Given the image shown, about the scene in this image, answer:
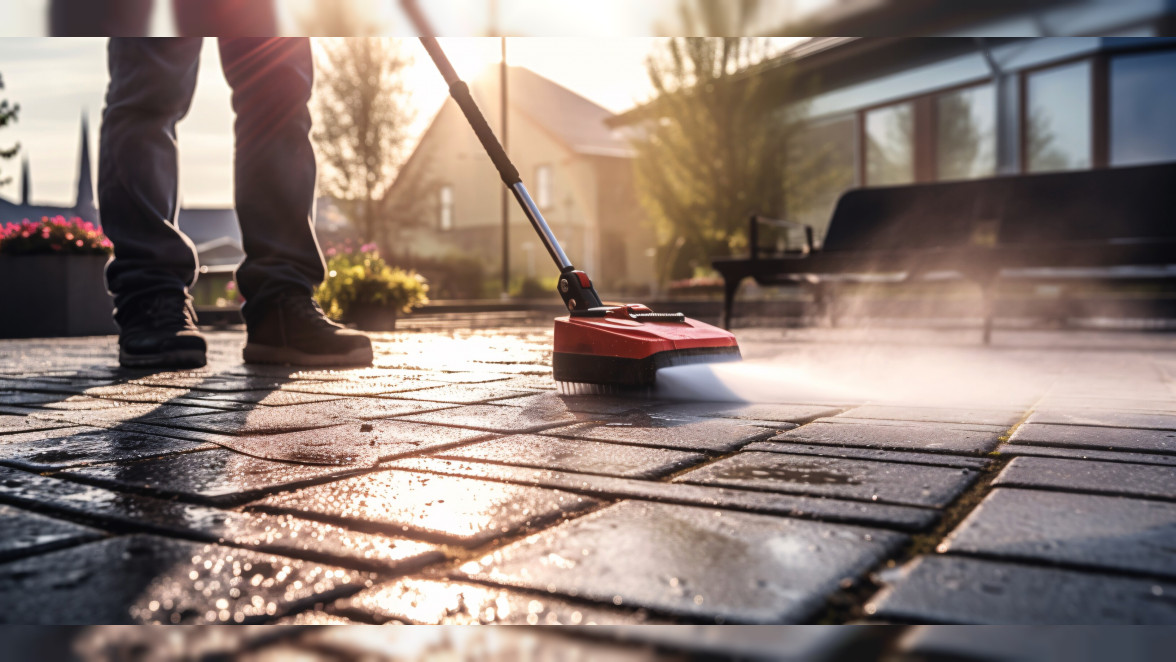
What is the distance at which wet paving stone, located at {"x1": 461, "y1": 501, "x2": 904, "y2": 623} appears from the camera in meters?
0.85

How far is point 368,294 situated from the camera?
7941 mm

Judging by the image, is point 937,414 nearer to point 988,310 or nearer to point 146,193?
point 146,193

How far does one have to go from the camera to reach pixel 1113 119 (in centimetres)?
1184

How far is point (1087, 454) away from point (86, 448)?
6.00 ft

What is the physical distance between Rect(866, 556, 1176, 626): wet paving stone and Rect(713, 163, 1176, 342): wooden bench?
4844 mm

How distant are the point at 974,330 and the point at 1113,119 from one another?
6.81 metres

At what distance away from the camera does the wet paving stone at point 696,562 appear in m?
0.85

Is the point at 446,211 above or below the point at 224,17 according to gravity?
above

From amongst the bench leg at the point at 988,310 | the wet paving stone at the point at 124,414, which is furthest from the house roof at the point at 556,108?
the wet paving stone at the point at 124,414

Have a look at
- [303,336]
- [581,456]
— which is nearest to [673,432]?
[581,456]

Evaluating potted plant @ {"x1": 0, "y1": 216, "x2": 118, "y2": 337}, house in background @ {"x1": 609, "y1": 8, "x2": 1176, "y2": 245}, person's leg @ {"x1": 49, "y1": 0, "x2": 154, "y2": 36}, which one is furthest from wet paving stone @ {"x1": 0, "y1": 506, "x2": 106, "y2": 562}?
house in background @ {"x1": 609, "y1": 8, "x2": 1176, "y2": 245}

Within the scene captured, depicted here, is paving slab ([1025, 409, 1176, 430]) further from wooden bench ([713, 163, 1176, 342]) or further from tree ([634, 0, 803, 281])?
tree ([634, 0, 803, 281])

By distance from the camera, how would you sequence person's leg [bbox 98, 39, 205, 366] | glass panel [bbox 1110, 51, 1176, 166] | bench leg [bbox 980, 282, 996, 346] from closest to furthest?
person's leg [bbox 98, 39, 205, 366], bench leg [bbox 980, 282, 996, 346], glass panel [bbox 1110, 51, 1176, 166]

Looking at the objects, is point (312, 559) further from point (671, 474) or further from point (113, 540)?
point (671, 474)
